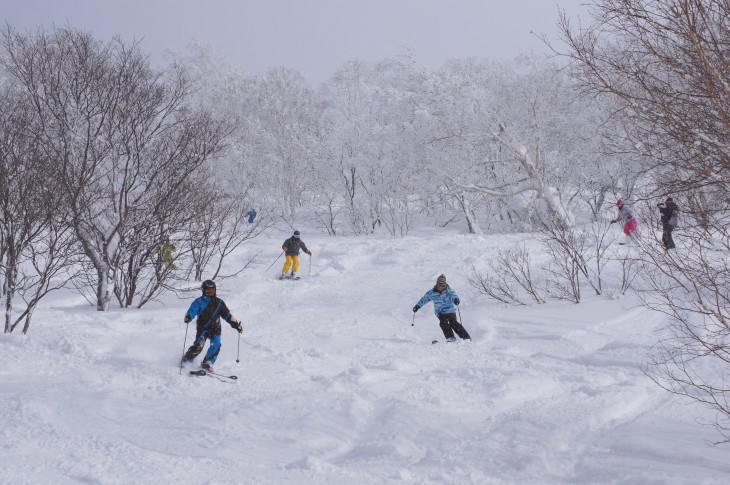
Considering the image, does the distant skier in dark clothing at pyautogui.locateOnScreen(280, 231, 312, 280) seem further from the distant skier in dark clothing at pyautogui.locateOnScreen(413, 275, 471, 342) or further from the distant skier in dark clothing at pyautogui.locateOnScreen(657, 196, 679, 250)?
the distant skier in dark clothing at pyautogui.locateOnScreen(657, 196, 679, 250)

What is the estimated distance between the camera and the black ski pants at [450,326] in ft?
30.8

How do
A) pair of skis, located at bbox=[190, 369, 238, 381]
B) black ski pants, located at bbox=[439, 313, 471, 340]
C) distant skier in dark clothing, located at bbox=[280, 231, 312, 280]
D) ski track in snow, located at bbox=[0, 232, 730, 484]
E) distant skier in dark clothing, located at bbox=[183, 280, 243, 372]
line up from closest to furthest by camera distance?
1. ski track in snow, located at bbox=[0, 232, 730, 484]
2. pair of skis, located at bbox=[190, 369, 238, 381]
3. distant skier in dark clothing, located at bbox=[183, 280, 243, 372]
4. black ski pants, located at bbox=[439, 313, 471, 340]
5. distant skier in dark clothing, located at bbox=[280, 231, 312, 280]

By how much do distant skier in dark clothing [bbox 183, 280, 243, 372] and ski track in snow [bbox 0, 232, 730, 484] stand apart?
0.94ft

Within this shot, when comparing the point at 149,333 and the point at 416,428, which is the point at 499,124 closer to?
the point at 149,333

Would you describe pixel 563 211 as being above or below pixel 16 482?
above

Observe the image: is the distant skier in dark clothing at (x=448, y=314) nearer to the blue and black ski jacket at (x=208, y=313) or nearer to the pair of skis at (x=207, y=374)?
the blue and black ski jacket at (x=208, y=313)

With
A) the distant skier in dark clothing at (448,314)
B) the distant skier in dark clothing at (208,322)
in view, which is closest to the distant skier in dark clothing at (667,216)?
the distant skier in dark clothing at (448,314)

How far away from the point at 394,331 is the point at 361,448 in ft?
17.9

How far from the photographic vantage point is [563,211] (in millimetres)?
19172

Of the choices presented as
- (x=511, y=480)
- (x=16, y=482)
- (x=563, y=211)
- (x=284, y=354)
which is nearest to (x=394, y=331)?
(x=284, y=354)

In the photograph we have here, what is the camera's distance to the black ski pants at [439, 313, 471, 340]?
9.38 m

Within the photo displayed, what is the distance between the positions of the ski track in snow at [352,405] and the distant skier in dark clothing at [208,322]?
0.94ft

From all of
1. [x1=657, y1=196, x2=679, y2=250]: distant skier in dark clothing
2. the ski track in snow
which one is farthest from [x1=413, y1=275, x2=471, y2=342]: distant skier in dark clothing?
[x1=657, y1=196, x2=679, y2=250]: distant skier in dark clothing

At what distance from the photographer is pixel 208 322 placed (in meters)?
7.39
